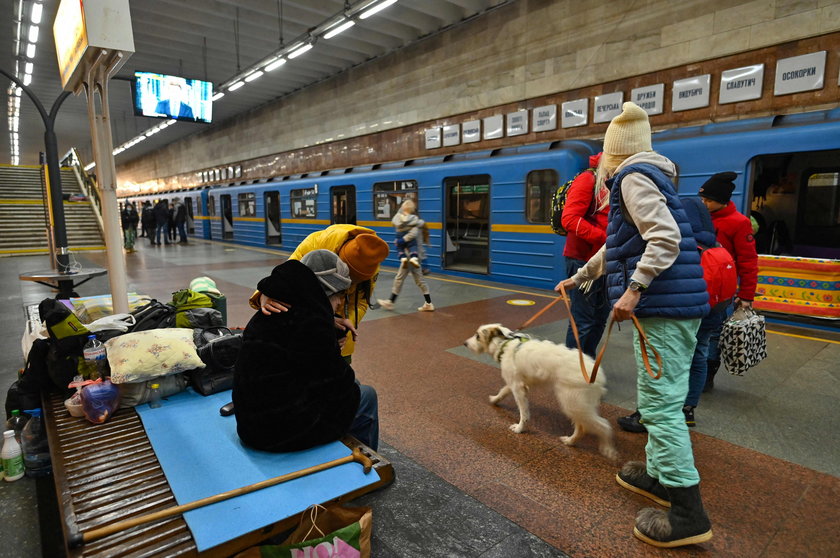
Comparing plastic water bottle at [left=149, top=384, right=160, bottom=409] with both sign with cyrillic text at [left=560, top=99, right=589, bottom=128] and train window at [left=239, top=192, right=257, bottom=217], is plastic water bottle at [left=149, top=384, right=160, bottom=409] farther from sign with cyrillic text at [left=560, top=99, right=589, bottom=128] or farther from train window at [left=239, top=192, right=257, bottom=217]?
train window at [left=239, top=192, right=257, bottom=217]

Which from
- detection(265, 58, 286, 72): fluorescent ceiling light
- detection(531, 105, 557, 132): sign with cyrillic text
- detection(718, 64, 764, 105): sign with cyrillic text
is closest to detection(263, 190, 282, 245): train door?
detection(265, 58, 286, 72): fluorescent ceiling light

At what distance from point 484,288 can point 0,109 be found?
84.1 feet

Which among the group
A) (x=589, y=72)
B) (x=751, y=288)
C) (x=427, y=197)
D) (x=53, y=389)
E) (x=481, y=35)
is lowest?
(x=53, y=389)

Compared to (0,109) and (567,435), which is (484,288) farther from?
(0,109)

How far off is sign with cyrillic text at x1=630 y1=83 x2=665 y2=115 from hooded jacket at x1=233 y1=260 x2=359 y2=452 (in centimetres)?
871

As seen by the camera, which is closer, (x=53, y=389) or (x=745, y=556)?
(x=745, y=556)

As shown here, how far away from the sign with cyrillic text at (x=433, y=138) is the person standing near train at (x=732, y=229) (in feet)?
32.9

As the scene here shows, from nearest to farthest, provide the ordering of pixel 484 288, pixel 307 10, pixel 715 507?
pixel 715 507, pixel 484 288, pixel 307 10

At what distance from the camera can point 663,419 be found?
2207mm

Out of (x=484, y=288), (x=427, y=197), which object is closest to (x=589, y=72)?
(x=427, y=197)

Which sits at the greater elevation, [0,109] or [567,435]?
[0,109]

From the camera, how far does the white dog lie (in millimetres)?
2902

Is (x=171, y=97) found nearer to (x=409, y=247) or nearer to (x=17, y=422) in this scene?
(x=409, y=247)

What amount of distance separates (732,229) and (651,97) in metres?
6.31
